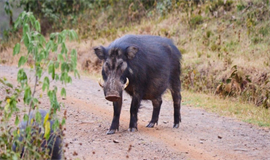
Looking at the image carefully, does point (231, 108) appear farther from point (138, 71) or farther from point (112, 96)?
point (112, 96)

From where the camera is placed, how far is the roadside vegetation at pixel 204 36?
966 centimetres

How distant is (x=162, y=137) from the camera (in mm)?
6441

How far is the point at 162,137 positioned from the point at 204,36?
22.3 ft

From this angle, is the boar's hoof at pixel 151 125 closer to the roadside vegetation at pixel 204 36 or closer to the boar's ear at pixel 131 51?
the boar's ear at pixel 131 51

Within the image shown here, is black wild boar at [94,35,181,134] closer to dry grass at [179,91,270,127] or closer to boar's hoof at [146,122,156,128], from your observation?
boar's hoof at [146,122,156,128]

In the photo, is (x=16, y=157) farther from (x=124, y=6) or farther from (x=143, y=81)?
(x=124, y=6)

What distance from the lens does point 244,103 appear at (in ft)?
31.1

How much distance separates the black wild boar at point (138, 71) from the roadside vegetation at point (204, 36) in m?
1.72

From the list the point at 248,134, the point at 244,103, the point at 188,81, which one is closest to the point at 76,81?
the point at 188,81

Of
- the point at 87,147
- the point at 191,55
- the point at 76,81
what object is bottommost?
the point at 87,147

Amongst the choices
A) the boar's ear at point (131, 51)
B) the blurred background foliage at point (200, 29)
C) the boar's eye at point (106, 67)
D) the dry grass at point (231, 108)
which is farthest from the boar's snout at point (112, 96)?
the blurred background foliage at point (200, 29)

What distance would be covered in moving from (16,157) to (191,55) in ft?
29.5

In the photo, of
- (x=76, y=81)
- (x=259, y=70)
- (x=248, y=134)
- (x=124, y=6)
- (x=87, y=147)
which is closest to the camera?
(x=87, y=147)

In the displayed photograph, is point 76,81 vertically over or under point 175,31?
under
